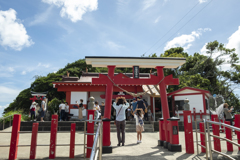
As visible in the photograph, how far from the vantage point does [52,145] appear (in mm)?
4723

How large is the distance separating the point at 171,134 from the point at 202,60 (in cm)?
2083

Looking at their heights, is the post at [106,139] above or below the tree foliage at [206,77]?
below

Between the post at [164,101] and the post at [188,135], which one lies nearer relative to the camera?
the post at [188,135]

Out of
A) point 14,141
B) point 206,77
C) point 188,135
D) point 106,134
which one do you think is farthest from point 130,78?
point 206,77

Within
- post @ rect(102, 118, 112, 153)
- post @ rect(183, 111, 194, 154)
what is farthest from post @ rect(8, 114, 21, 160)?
post @ rect(183, 111, 194, 154)

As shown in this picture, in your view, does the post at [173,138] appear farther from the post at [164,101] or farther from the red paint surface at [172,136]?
the post at [164,101]

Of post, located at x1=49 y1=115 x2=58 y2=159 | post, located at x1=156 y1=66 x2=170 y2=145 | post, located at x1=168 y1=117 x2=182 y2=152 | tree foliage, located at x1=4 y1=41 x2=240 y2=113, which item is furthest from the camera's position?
tree foliage, located at x1=4 y1=41 x2=240 y2=113

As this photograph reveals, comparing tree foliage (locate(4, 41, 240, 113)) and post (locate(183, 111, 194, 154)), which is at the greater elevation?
tree foliage (locate(4, 41, 240, 113))

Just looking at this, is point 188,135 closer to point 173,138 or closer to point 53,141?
point 173,138

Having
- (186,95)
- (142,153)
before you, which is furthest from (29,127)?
(186,95)

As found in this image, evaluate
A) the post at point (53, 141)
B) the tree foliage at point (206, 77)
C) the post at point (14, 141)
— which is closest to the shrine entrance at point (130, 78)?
the post at point (53, 141)

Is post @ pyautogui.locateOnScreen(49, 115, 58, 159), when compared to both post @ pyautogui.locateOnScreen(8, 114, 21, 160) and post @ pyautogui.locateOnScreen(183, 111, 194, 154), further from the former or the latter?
post @ pyautogui.locateOnScreen(183, 111, 194, 154)

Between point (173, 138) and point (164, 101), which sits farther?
point (164, 101)

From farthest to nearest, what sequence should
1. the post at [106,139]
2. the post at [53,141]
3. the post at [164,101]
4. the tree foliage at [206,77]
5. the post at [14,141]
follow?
1. the tree foliage at [206,77]
2. the post at [164,101]
3. the post at [106,139]
4. the post at [53,141]
5. the post at [14,141]
